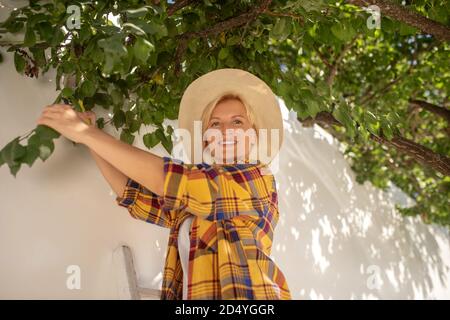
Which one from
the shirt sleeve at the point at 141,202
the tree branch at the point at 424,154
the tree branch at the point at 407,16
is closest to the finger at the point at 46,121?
the shirt sleeve at the point at 141,202

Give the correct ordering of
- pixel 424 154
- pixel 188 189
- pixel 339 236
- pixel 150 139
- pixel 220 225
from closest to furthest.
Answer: pixel 188 189 < pixel 220 225 < pixel 150 139 < pixel 424 154 < pixel 339 236

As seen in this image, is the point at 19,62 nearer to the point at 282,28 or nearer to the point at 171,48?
the point at 171,48

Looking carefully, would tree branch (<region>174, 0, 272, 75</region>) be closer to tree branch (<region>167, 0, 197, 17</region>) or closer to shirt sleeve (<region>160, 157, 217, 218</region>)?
tree branch (<region>167, 0, 197, 17</region>)

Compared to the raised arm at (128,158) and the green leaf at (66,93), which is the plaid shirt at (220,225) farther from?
the green leaf at (66,93)

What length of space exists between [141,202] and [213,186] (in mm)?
311

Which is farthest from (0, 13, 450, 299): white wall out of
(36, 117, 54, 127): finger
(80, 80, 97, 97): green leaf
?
(36, 117, 54, 127): finger

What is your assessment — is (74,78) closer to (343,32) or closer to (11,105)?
(11,105)

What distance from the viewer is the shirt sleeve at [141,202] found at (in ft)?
5.37

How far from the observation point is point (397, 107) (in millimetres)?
4656

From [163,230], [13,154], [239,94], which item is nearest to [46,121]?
[13,154]

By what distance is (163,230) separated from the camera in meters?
2.60

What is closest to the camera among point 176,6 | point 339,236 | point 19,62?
point 19,62

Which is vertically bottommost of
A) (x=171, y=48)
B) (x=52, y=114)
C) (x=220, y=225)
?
(x=220, y=225)

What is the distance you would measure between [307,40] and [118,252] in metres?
1.20
